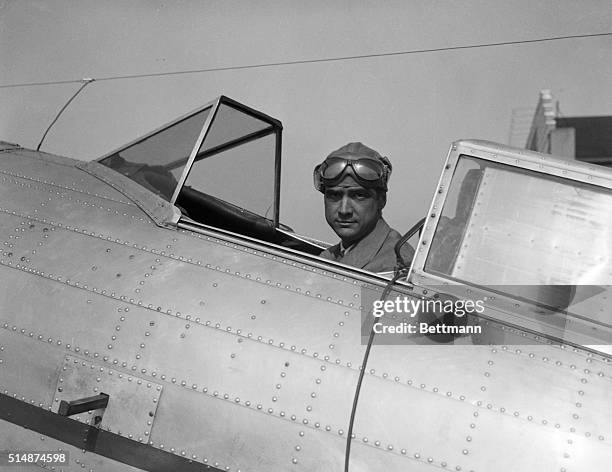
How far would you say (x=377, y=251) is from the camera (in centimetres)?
304

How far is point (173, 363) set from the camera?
2143mm

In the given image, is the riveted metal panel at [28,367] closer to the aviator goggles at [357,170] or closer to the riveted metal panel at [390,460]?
the riveted metal panel at [390,460]

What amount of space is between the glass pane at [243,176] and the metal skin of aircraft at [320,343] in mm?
784

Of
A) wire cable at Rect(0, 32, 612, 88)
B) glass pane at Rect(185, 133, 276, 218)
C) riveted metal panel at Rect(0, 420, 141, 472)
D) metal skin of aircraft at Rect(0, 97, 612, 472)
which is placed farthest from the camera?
wire cable at Rect(0, 32, 612, 88)

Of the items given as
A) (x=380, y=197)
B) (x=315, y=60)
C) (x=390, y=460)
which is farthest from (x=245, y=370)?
(x=315, y=60)

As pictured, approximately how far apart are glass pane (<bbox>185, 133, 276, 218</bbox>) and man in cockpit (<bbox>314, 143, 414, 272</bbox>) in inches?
20.5

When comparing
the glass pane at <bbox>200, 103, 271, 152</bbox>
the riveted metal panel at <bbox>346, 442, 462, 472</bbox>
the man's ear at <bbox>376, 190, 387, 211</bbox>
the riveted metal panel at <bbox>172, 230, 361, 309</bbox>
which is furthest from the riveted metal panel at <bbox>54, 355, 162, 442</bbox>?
the man's ear at <bbox>376, 190, 387, 211</bbox>

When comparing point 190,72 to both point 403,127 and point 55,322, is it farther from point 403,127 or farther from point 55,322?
point 55,322

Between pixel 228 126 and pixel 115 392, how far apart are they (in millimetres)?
1755

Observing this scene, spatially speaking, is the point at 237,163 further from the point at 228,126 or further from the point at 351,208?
the point at 351,208

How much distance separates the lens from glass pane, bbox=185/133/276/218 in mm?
3386

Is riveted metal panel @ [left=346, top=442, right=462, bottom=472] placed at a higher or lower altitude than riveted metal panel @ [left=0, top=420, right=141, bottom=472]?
higher

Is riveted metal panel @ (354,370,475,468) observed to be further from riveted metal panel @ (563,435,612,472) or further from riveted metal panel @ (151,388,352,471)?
riveted metal panel @ (563,435,612,472)

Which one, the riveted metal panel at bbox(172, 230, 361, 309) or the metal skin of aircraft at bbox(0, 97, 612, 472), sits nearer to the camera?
the metal skin of aircraft at bbox(0, 97, 612, 472)
